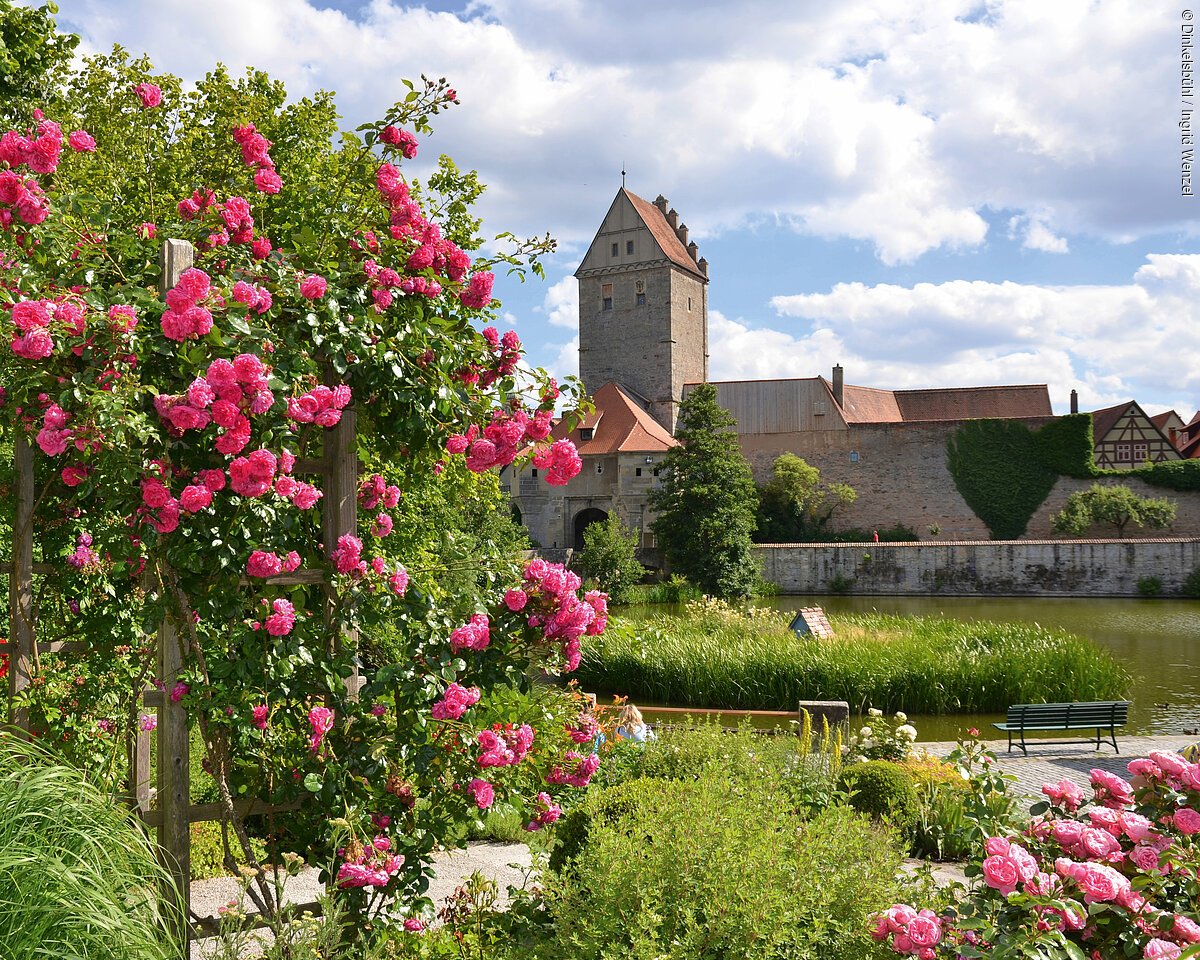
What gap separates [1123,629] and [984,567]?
9.22m

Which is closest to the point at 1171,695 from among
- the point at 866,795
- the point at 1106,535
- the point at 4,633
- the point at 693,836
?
the point at 866,795

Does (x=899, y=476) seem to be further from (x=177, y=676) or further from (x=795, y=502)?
(x=177, y=676)

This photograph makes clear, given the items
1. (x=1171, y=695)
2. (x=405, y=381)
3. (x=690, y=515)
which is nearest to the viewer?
(x=405, y=381)

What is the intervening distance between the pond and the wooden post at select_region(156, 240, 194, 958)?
9795 millimetres

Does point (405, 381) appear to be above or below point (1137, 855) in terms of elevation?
above

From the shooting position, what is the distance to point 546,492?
3675cm

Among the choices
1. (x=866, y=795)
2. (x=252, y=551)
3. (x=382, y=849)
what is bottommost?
(x=866, y=795)

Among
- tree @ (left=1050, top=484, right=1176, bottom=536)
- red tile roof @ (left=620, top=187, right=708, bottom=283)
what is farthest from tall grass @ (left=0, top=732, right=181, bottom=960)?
red tile roof @ (left=620, top=187, right=708, bottom=283)

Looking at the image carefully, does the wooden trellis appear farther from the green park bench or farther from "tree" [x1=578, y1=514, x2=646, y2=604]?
"tree" [x1=578, y1=514, x2=646, y2=604]

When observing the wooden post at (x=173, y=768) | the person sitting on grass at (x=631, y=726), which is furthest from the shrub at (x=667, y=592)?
the wooden post at (x=173, y=768)

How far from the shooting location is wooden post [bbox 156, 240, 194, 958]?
9.41 ft

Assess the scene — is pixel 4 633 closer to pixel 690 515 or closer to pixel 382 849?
pixel 382 849

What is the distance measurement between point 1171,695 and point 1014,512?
23831 millimetres

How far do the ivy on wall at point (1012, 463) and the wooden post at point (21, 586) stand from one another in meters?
36.7
